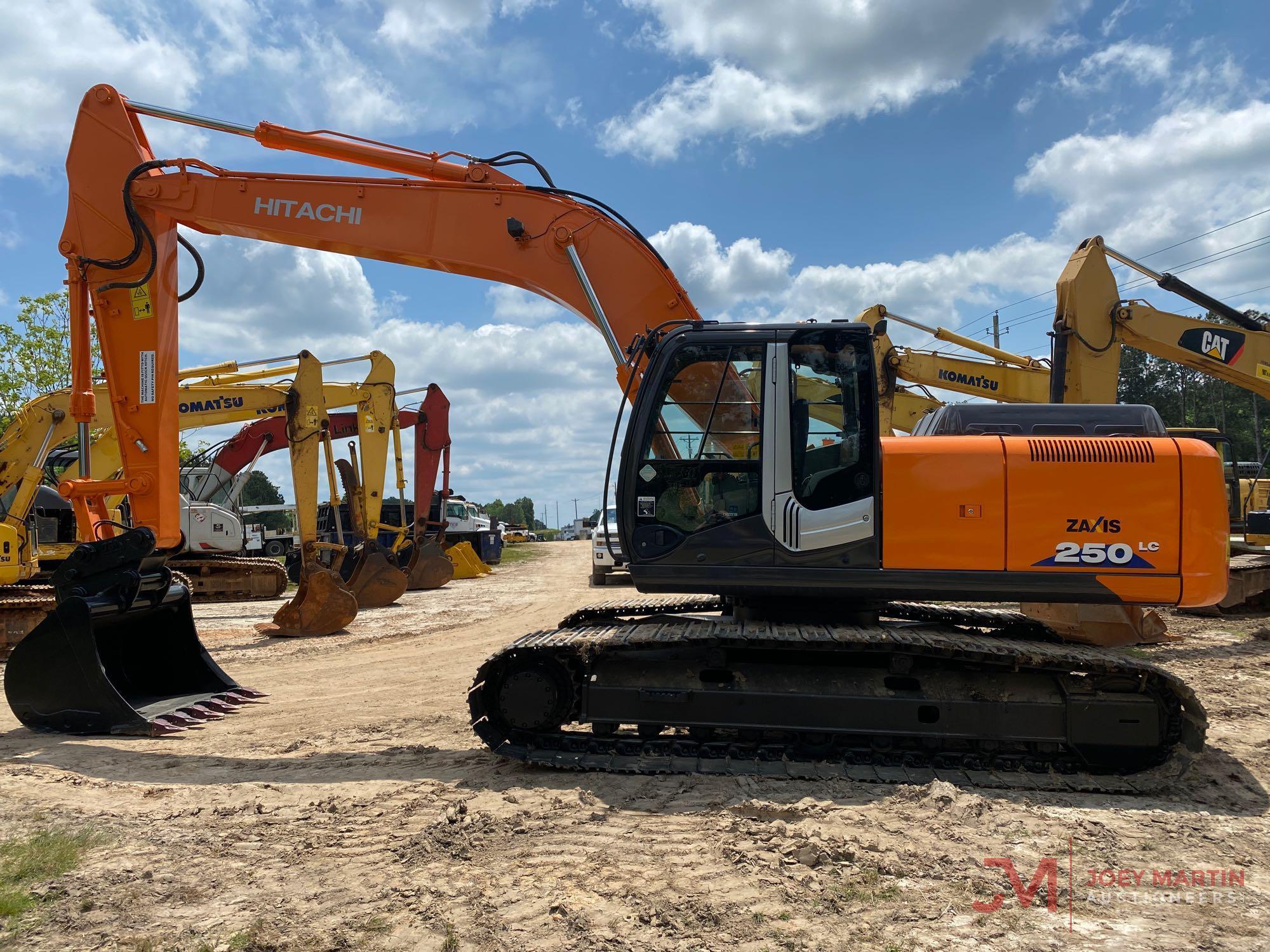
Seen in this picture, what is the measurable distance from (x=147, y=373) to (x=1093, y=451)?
6.90 metres

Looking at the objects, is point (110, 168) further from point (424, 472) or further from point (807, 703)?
point (424, 472)

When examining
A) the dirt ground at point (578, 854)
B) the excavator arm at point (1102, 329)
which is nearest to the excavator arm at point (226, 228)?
the dirt ground at point (578, 854)

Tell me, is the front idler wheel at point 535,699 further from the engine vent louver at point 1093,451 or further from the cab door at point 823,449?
the engine vent louver at point 1093,451

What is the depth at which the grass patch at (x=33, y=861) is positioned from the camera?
3.58 meters

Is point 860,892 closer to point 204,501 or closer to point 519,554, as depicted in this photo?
point 204,501

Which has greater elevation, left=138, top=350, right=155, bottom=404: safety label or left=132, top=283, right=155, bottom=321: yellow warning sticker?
left=132, top=283, right=155, bottom=321: yellow warning sticker

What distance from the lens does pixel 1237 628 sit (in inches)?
440

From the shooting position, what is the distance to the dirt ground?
339 cm

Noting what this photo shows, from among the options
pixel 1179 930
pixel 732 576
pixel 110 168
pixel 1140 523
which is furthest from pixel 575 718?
pixel 110 168

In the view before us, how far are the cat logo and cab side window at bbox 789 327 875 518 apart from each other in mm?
8591

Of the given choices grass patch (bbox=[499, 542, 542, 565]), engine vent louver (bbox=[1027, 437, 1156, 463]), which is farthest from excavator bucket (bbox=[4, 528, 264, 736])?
grass patch (bbox=[499, 542, 542, 565])

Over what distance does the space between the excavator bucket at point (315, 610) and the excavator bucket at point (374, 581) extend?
330 cm

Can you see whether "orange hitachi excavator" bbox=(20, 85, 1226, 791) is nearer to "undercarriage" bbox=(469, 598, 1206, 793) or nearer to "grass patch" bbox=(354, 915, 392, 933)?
"undercarriage" bbox=(469, 598, 1206, 793)

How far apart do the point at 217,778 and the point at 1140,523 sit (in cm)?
588
